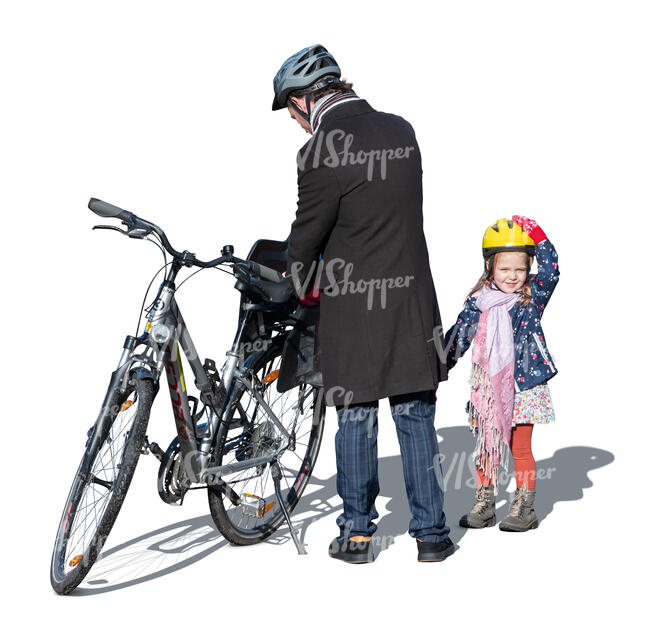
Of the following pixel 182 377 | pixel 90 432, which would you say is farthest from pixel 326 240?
pixel 90 432

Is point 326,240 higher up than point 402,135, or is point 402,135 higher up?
point 402,135

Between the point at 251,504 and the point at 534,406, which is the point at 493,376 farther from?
the point at 251,504

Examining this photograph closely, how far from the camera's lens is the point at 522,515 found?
6418 millimetres

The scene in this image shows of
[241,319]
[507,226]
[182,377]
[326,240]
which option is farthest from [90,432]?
[507,226]

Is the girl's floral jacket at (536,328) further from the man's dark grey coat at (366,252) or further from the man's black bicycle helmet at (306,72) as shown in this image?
the man's black bicycle helmet at (306,72)

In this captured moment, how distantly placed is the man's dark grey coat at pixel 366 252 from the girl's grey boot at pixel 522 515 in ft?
3.23

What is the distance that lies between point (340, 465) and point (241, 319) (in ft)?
2.81

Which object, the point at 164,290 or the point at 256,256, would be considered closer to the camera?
the point at 164,290

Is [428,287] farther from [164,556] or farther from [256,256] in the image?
[164,556]

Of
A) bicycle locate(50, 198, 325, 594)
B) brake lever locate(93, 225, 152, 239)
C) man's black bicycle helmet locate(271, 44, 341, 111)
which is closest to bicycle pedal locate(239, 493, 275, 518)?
bicycle locate(50, 198, 325, 594)

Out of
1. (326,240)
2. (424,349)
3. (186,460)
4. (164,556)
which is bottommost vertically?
(164,556)

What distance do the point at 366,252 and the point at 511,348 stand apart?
1.04 metres

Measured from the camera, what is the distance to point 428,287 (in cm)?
587

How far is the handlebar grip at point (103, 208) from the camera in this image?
5465 millimetres
